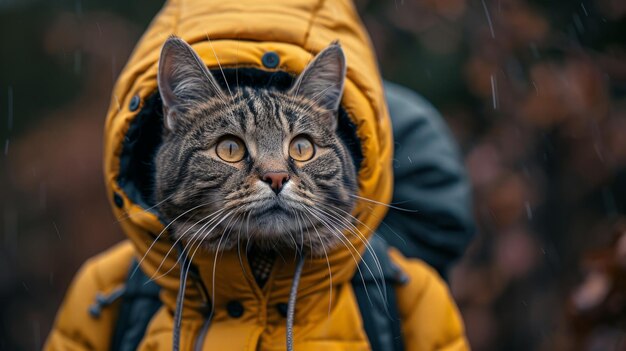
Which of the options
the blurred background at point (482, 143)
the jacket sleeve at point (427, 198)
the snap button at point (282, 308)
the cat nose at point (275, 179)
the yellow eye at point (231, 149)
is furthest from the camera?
the blurred background at point (482, 143)

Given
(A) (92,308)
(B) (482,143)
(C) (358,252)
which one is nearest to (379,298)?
(C) (358,252)

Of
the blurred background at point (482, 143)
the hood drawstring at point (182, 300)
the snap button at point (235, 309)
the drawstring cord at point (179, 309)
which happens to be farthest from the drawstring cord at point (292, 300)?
the blurred background at point (482, 143)

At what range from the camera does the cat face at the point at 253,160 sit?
71.4 inches

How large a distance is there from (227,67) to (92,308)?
2.39ft

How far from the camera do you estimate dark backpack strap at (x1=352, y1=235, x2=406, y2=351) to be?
2.05m

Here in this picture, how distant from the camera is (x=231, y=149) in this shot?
188cm

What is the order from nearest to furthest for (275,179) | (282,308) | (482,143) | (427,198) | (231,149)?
(275,179) < (231,149) < (282,308) < (427,198) < (482,143)

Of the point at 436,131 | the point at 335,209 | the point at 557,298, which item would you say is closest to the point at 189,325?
the point at 335,209

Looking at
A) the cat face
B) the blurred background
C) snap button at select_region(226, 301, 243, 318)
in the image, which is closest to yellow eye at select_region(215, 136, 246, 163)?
the cat face

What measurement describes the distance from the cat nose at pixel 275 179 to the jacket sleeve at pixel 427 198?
59 cm

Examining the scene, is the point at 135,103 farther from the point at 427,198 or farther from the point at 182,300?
the point at 427,198

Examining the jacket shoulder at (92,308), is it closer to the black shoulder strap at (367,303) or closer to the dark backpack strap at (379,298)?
the black shoulder strap at (367,303)

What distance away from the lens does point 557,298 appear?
4324 millimetres

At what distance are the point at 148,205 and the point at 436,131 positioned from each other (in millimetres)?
877
